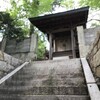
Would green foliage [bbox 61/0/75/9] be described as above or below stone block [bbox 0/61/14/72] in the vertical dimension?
above

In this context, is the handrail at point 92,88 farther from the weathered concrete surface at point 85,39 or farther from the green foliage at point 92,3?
the green foliage at point 92,3

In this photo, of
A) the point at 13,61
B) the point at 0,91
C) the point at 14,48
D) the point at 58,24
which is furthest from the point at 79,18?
the point at 0,91

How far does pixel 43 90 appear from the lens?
3285mm

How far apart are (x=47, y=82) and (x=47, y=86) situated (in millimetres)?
263

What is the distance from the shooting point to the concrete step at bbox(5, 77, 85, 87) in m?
3.46

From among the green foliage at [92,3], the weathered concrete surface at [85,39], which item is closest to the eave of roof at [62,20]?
the weathered concrete surface at [85,39]

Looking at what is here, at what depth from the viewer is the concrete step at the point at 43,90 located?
308 cm

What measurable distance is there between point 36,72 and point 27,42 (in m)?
4.94

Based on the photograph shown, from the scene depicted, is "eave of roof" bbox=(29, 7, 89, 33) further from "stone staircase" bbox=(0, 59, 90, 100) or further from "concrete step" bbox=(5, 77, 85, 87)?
"concrete step" bbox=(5, 77, 85, 87)

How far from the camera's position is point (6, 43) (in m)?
9.81

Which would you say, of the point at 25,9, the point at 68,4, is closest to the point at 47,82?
the point at 25,9

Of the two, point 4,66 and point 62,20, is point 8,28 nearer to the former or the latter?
point 62,20

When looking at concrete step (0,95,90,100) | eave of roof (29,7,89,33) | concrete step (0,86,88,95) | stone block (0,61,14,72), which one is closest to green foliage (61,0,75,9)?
eave of roof (29,7,89,33)

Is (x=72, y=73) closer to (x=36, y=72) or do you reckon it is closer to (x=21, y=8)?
(x=36, y=72)
